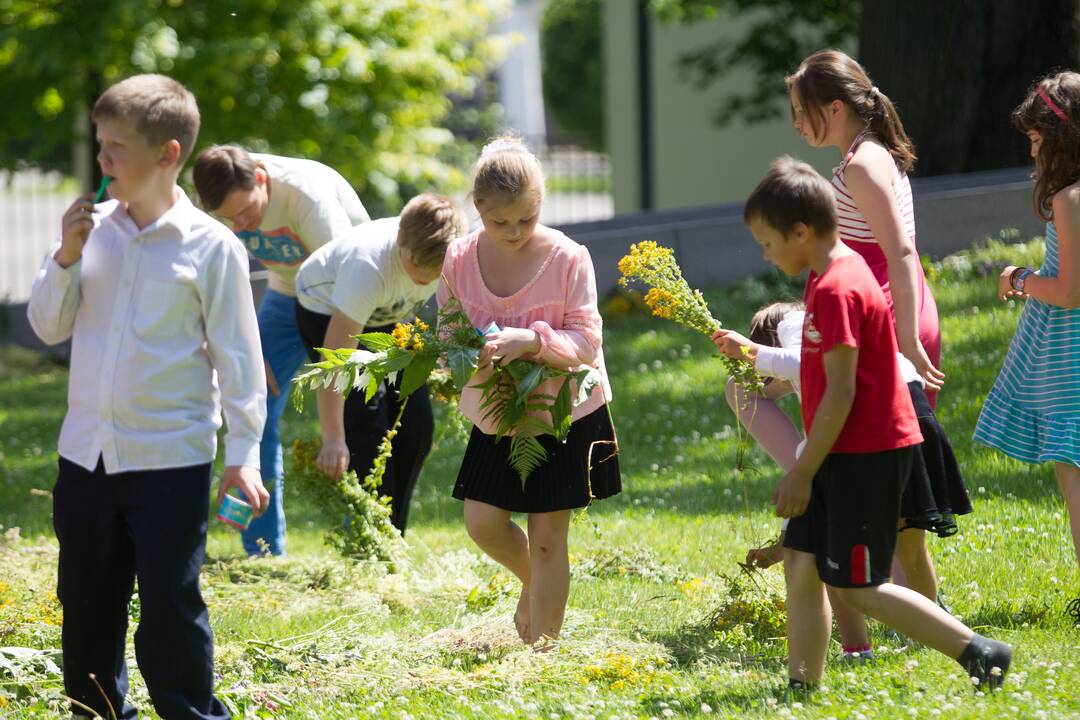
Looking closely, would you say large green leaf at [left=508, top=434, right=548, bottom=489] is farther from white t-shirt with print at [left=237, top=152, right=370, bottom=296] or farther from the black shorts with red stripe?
white t-shirt with print at [left=237, top=152, right=370, bottom=296]

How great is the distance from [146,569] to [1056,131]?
10.2 ft

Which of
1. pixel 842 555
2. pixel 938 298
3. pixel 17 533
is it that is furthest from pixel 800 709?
pixel 938 298

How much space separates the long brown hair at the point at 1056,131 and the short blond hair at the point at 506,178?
1653 millimetres

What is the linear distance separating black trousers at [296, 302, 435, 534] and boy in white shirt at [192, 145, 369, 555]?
248mm

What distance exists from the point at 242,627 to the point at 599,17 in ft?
88.9

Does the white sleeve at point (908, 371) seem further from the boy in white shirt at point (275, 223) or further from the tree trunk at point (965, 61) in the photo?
the tree trunk at point (965, 61)

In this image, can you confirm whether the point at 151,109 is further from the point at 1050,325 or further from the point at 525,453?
the point at 1050,325

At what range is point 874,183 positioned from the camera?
4.27 metres

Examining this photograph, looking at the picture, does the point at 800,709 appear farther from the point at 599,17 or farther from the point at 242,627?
the point at 599,17

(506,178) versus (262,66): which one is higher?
(262,66)

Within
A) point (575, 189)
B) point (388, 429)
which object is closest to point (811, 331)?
point (388, 429)

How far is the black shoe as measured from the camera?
3.79 meters

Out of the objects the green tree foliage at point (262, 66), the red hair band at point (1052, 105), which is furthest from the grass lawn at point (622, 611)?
the green tree foliage at point (262, 66)

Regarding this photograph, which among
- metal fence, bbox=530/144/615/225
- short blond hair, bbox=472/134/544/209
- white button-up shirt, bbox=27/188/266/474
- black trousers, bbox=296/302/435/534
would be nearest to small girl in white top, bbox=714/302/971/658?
short blond hair, bbox=472/134/544/209
